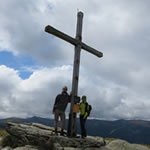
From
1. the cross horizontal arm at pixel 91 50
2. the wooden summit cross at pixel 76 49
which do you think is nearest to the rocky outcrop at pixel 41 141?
the wooden summit cross at pixel 76 49

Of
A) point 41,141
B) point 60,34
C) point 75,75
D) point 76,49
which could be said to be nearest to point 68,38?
point 60,34

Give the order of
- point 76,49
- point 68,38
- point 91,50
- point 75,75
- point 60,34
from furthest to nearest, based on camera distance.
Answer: point 91,50 < point 76,49 < point 75,75 < point 68,38 < point 60,34

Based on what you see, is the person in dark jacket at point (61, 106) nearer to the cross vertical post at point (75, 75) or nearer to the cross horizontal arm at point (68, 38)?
the cross vertical post at point (75, 75)

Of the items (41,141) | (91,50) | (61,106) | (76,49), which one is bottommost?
(41,141)

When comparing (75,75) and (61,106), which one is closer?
(61,106)

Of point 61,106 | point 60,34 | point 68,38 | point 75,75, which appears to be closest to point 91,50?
point 68,38

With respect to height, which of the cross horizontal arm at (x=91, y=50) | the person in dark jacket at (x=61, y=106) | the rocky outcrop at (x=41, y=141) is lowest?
the rocky outcrop at (x=41, y=141)

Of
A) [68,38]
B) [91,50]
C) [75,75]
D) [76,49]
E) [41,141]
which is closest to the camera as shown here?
[41,141]

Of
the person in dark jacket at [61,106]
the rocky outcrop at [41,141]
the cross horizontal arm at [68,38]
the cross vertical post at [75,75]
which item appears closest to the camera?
the rocky outcrop at [41,141]

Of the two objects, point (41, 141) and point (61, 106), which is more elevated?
point (61, 106)

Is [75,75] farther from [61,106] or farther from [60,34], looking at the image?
[60,34]

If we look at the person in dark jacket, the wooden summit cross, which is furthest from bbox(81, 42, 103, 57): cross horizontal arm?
the person in dark jacket

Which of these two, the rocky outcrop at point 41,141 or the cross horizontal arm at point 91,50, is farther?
the cross horizontal arm at point 91,50

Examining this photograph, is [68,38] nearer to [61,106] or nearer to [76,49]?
[76,49]
